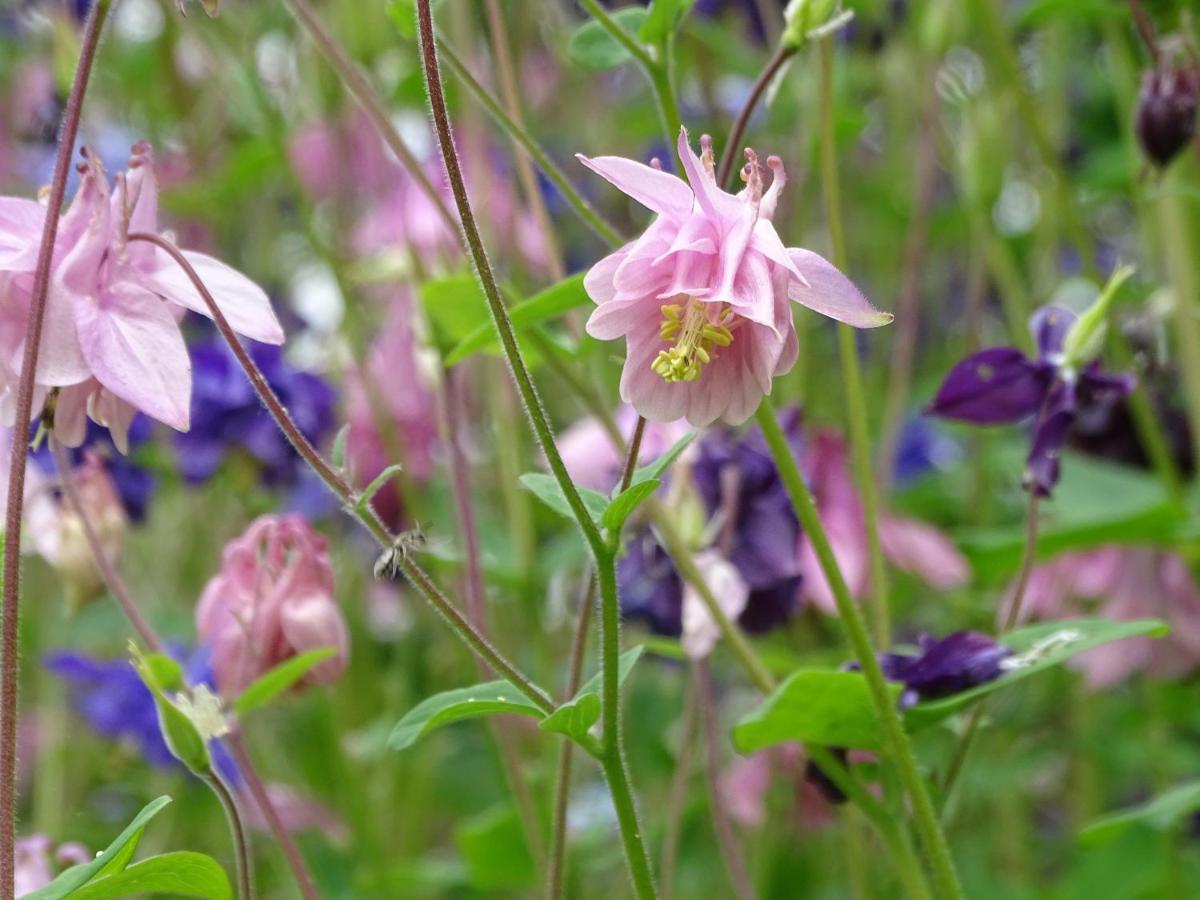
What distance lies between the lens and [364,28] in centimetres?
91

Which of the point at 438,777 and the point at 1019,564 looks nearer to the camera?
the point at 1019,564

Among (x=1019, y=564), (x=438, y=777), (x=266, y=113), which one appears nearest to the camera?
(x=1019, y=564)

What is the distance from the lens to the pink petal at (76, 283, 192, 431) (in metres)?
0.44

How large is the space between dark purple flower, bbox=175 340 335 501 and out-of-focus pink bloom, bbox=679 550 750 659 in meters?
0.30

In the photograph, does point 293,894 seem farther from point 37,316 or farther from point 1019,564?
point 37,316

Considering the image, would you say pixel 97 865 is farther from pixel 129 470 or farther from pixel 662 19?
pixel 129 470

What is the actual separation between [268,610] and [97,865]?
17cm

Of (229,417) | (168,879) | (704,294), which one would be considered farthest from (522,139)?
(229,417)

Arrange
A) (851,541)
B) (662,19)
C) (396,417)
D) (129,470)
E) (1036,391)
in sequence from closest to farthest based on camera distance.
Result: (662,19) < (1036,391) < (851,541) < (129,470) < (396,417)

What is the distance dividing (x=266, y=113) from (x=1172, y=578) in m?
0.59

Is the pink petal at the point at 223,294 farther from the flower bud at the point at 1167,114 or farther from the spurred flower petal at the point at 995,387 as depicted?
the flower bud at the point at 1167,114

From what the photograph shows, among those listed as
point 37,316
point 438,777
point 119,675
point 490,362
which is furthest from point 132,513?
point 37,316

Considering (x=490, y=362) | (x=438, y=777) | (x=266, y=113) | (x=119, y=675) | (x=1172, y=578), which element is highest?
(x=266, y=113)

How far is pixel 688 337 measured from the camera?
1.36ft
